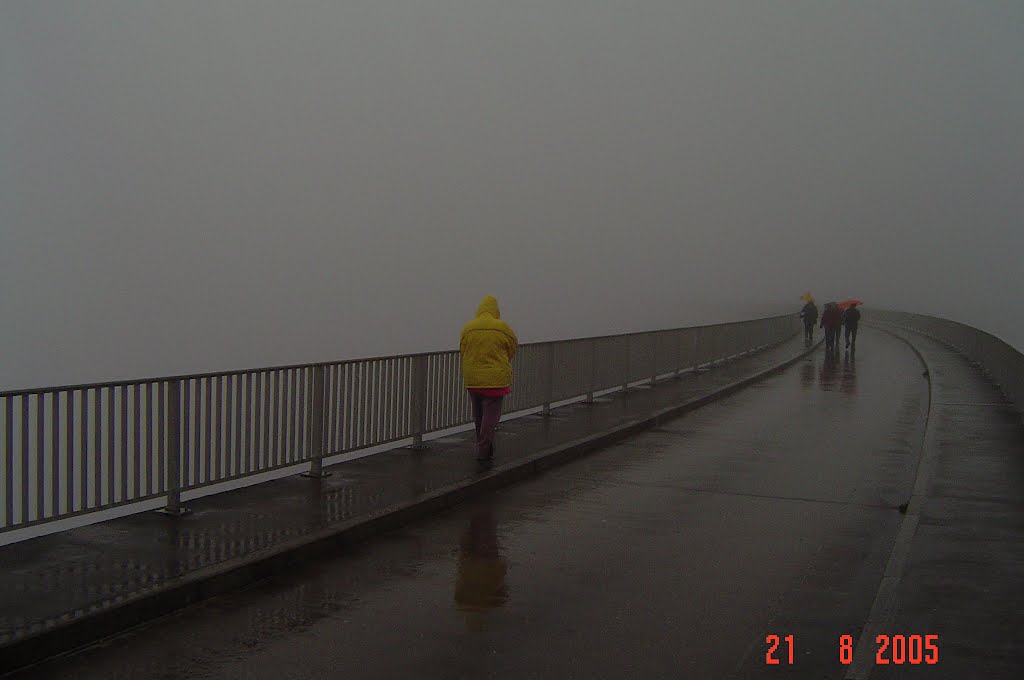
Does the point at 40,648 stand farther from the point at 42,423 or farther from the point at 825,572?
the point at 825,572

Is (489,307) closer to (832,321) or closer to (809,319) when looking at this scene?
(832,321)

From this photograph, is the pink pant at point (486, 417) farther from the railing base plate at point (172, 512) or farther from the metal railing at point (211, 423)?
the railing base plate at point (172, 512)

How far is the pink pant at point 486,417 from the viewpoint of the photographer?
1234 centimetres

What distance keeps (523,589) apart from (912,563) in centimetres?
290

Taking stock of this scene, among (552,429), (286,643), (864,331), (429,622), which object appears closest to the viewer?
(286,643)

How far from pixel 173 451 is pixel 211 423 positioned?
56cm

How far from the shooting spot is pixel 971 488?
11.8 meters

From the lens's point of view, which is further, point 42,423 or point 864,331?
point 864,331

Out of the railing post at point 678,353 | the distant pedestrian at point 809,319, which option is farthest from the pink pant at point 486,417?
the distant pedestrian at point 809,319

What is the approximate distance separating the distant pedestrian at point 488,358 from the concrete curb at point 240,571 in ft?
2.39

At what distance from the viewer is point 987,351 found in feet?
95.8

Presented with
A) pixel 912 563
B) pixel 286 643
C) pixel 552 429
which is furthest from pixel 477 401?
pixel 286 643

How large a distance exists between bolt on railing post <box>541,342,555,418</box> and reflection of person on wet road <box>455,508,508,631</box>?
7200mm

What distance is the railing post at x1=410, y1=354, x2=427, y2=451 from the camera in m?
12.9
